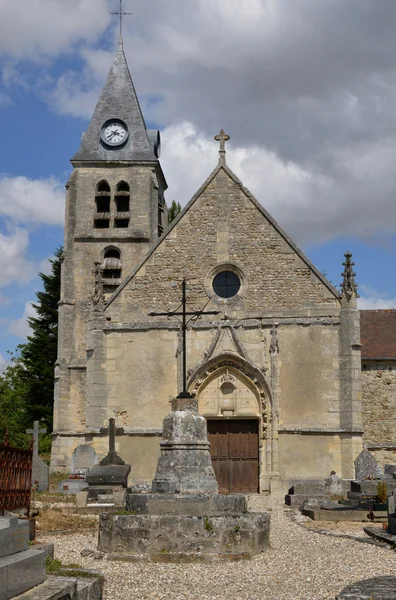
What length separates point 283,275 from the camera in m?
20.2

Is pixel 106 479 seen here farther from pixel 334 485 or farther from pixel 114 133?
pixel 114 133

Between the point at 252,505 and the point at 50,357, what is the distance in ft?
82.3

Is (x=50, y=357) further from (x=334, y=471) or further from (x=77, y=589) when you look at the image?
(x=77, y=589)

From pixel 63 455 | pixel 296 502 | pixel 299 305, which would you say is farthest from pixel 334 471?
pixel 63 455

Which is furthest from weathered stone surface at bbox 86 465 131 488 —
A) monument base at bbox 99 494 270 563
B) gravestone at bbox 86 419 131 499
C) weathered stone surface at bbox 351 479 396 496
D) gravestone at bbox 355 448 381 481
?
monument base at bbox 99 494 270 563

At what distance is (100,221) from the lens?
30.1 metres

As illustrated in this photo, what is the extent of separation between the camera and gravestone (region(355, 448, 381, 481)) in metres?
17.1

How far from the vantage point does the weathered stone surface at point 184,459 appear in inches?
393

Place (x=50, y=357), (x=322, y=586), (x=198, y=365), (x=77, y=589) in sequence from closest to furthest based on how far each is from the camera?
(x=77, y=589), (x=322, y=586), (x=198, y=365), (x=50, y=357)

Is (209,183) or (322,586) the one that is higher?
(209,183)

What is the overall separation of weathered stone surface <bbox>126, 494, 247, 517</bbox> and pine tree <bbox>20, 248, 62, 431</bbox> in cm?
2867

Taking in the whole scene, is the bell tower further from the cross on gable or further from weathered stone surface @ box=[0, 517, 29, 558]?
weathered stone surface @ box=[0, 517, 29, 558]

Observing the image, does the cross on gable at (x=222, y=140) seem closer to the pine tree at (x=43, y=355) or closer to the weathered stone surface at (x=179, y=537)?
the weathered stone surface at (x=179, y=537)

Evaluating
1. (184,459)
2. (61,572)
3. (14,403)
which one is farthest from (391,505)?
(14,403)
